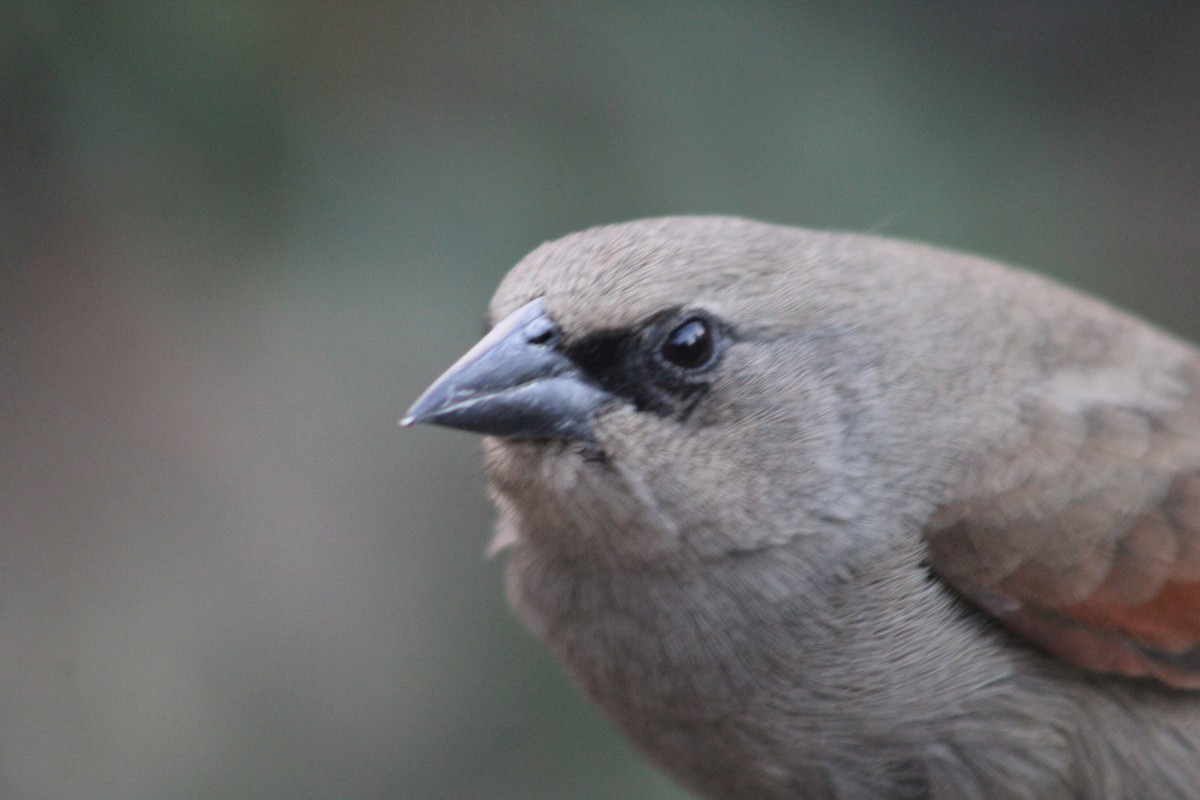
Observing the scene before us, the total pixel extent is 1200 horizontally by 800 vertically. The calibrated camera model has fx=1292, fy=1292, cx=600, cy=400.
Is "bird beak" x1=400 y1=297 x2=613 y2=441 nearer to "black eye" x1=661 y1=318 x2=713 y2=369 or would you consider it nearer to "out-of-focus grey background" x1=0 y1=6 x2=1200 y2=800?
"black eye" x1=661 y1=318 x2=713 y2=369

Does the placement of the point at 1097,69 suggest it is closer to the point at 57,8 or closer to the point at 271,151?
the point at 271,151

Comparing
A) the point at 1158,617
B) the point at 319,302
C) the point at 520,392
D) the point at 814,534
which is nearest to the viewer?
the point at 520,392

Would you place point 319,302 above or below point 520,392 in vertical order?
above

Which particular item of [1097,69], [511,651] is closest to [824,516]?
[511,651]

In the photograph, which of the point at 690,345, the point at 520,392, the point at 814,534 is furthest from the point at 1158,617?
the point at 520,392

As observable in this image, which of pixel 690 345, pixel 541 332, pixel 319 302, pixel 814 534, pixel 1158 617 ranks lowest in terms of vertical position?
pixel 1158 617

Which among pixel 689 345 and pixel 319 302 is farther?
pixel 319 302

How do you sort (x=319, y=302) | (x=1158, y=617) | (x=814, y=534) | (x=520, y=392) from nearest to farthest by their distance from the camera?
(x=520, y=392)
(x=814, y=534)
(x=1158, y=617)
(x=319, y=302)

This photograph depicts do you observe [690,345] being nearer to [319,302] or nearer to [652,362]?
[652,362]

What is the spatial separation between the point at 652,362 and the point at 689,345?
0.27 ft

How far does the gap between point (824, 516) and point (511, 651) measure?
1644 millimetres

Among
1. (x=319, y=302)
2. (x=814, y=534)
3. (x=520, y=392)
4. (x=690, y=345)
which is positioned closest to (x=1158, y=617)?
(x=814, y=534)

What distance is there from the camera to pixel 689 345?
7.97ft

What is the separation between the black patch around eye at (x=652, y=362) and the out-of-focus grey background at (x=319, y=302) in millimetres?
790
